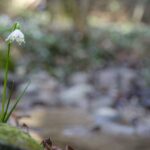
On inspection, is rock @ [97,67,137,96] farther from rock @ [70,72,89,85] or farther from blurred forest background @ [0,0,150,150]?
rock @ [70,72,89,85]

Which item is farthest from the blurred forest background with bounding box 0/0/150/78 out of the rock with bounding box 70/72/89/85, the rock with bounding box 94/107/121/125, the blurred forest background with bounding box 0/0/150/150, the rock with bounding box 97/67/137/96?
the rock with bounding box 94/107/121/125

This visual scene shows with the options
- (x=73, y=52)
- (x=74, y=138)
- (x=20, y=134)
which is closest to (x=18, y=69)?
(x=73, y=52)

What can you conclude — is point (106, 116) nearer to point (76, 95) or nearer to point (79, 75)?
point (76, 95)

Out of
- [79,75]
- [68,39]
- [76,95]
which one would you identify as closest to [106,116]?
[76,95]

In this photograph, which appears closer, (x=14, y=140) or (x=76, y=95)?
(x=14, y=140)

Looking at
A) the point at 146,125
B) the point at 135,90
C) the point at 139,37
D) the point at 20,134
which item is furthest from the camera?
the point at 139,37

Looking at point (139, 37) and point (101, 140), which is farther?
point (139, 37)

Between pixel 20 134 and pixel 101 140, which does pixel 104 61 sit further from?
pixel 20 134
